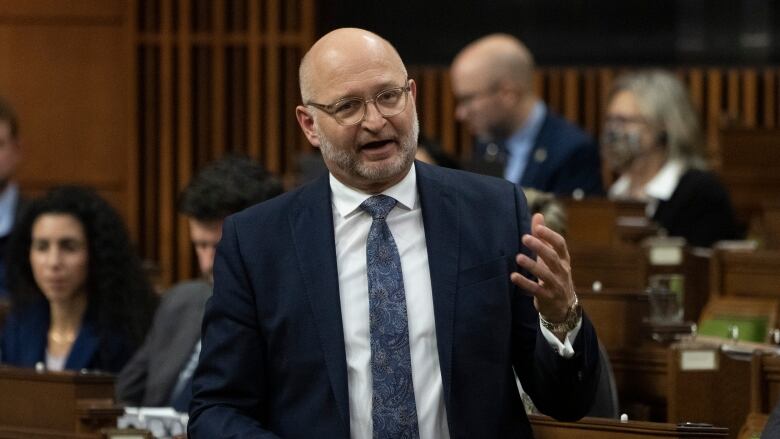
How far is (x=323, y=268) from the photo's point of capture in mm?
2580

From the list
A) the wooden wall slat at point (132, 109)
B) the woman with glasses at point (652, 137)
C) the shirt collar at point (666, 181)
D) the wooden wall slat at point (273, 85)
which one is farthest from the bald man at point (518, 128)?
the wooden wall slat at point (132, 109)

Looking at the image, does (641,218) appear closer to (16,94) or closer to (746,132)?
(746,132)

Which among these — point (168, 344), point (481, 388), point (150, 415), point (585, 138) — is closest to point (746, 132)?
point (585, 138)

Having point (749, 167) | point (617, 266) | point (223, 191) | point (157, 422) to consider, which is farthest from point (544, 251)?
point (749, 167)

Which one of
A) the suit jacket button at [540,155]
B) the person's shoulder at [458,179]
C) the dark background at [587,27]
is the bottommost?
the suit jacket button at [540,155]

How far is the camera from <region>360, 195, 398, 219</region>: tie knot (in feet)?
8.55

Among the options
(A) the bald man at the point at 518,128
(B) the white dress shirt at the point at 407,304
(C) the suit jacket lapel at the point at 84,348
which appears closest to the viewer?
(B) the white dress shirt at the point at 407,304

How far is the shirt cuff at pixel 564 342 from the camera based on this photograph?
244 cm

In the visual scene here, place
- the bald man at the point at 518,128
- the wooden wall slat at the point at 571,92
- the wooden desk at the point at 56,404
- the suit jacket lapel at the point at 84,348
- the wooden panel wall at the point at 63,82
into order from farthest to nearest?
the wooden wall slat at the point at 571,92 < the wooden panel wall at the point at 63,82 < the bald man at the point at 518,128 < the suit jacket lapel at the point at 84,348 < the wooden desk at the point at 56,404

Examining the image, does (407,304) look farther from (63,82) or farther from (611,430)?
(63,82)

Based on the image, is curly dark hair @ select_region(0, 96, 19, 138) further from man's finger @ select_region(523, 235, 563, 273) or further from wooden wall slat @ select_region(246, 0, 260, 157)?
man's finger @ select_region(523, 235, 563, 273)

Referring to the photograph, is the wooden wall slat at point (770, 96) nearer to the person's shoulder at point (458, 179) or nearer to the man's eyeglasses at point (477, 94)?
the man's eyeglasses at point (477, 94)

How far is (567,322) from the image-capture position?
2.43 metres

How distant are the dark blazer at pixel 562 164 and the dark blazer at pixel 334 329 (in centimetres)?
322
